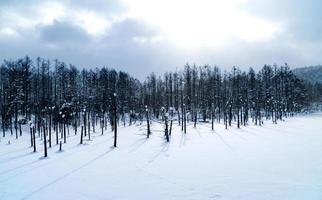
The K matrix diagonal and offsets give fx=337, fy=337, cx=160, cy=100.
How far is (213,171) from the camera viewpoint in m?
36.3

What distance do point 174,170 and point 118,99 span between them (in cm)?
7554

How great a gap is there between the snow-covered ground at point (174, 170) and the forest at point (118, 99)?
857 inches

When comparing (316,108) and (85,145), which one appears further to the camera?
(316,108)

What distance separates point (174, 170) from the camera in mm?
37969

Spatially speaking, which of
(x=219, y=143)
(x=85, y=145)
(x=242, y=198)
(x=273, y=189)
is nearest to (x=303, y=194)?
(x=273, y=189)

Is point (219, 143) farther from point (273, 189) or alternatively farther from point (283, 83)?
point (283, 83)

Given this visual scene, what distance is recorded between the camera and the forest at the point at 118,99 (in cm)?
8706

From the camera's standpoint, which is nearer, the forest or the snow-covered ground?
the snow-covered ground

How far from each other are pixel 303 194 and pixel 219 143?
32261mm

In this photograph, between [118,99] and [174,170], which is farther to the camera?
[118,99]

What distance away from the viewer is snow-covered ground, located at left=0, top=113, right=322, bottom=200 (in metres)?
28.6

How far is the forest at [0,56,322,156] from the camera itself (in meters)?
87.1

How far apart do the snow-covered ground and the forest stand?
21.8 metres

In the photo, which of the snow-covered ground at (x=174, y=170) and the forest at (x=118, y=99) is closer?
the snow-covered ground at (x=174, y=170)
